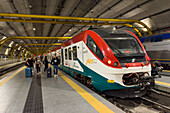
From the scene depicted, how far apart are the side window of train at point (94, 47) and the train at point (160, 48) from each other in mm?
8311

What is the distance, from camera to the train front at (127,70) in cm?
434

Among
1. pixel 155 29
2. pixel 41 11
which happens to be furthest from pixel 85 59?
pixel 155 29

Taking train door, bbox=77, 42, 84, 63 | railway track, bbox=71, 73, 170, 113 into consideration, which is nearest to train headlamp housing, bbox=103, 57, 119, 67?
railway track, bbox=71, 73, 170, 113

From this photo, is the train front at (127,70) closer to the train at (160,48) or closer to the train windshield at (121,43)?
the train windshield at (121,43)

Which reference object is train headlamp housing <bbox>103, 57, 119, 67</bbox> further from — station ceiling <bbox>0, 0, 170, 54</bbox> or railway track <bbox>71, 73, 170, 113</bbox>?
station ceiling <bbox>0, 0, 170, 54</bbox>

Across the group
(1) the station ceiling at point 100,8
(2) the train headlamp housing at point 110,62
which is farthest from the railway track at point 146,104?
(1) the station ceiling at point 100,8

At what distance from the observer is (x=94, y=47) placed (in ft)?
16.5

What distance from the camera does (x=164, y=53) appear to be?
35.6 feet

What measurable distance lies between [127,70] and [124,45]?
43.1 inches

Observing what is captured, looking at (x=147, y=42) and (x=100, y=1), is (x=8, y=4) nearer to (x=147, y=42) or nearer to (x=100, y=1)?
(x=100, y=1)

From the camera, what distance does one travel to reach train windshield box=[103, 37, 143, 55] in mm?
4723

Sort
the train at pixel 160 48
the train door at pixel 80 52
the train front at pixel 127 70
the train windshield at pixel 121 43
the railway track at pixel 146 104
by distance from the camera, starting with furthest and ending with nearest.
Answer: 1. the train at pixel 160 48
2. the train door at pixel 80 52
3. the train windshield at pixel 121 43
4. the train front at pixel 127 70
5. the railway track at pixel 146 104

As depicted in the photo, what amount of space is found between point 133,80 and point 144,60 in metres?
1.00

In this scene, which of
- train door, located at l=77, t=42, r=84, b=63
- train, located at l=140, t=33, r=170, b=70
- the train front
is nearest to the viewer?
the train front
